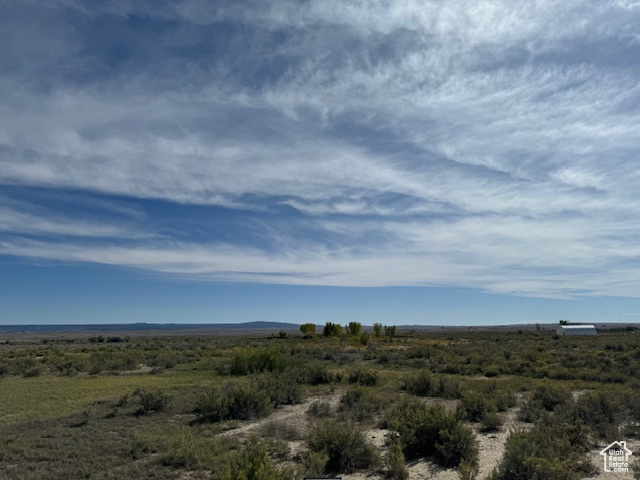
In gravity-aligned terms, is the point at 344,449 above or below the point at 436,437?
below

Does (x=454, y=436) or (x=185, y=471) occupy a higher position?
(x=454, y=436)

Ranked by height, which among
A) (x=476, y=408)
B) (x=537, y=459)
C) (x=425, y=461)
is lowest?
(x=425, y=461)

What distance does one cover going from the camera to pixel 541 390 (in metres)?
15.7

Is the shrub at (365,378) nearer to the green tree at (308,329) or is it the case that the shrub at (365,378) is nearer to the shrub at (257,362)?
the shrub at (257,362)

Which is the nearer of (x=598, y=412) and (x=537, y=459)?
(x=537, y=459)

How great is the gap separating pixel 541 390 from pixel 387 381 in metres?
7.79

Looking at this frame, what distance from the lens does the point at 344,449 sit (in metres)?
10.2

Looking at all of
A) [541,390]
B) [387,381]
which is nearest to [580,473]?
[541,390]

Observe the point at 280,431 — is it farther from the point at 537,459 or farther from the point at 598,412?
the point at 598,412

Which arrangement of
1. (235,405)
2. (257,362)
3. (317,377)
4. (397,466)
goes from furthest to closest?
(257,362), (317,377), (235,405), (397,466)

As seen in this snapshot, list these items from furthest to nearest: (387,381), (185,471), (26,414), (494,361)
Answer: (494,361), (387,381), (26,414), (185,471)

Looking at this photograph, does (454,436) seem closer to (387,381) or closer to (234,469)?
(234,469)

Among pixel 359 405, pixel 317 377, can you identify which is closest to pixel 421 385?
pixel 359 405

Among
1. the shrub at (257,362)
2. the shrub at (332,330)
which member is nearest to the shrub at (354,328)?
the shrub at (332,330)
